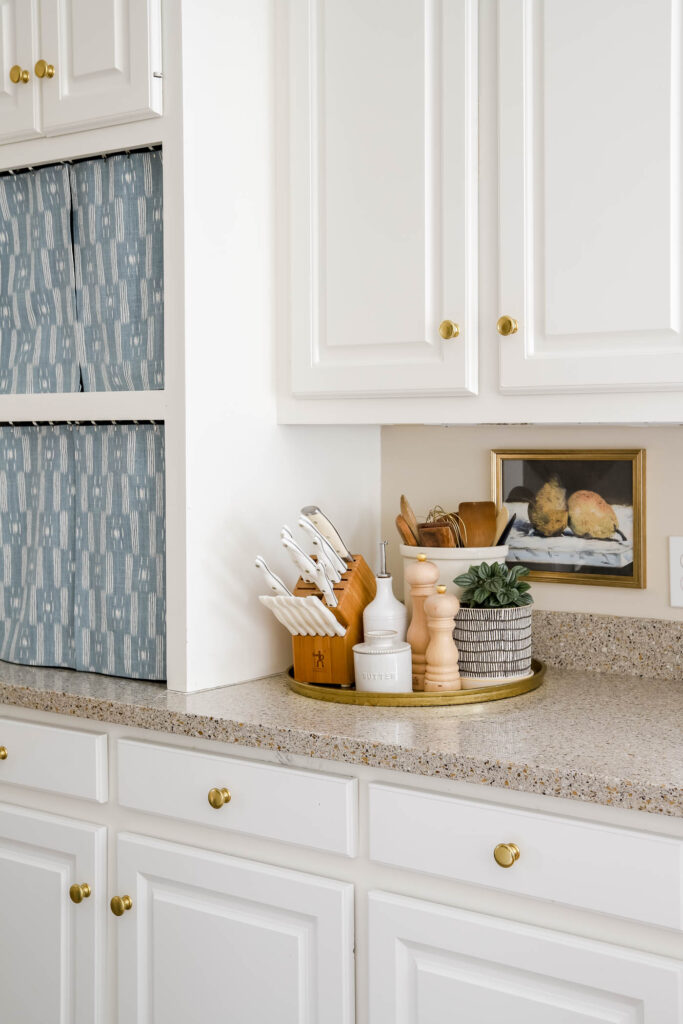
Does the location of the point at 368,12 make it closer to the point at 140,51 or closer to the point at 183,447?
the point at 140,51

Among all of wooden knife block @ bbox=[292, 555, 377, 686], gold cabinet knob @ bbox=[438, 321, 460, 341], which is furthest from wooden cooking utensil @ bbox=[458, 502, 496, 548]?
gold cabinet knob @ bbox=[438, 321, 460, 341]

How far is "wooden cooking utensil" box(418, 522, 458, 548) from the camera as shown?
1927 millimetres

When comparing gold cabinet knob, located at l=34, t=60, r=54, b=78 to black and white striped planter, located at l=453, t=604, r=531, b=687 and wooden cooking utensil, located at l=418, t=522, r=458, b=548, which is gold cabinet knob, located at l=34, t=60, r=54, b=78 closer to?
wooden cooking utensil, located at l=418, t=522, r=458, b=548

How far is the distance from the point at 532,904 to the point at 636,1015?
18 centimetres

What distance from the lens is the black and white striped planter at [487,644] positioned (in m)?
1.82

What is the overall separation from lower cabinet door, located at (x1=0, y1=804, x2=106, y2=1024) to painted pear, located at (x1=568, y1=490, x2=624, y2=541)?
101cm

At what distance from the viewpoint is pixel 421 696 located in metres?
1.73

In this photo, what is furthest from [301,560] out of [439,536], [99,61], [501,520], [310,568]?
[99,61]

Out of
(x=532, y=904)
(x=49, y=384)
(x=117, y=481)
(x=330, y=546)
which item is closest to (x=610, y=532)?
(x=330, y=546)

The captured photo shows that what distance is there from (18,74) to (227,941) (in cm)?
154

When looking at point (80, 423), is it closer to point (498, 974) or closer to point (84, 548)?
point (84, 548)

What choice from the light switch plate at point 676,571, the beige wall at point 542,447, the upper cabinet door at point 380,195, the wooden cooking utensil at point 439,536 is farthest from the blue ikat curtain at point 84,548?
the light switch plate at point 676,571

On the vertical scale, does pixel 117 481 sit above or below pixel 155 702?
above

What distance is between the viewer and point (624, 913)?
1.33m
